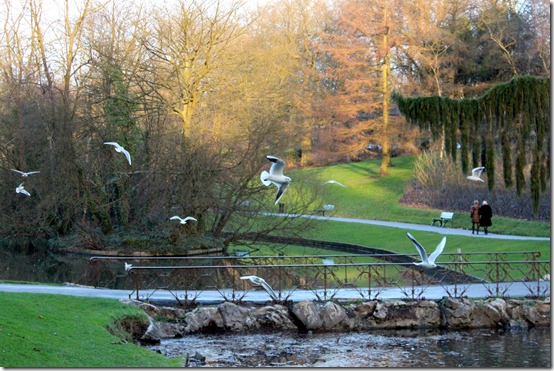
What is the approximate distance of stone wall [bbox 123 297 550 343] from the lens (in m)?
18.1

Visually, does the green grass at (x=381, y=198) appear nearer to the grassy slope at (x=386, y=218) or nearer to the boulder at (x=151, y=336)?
the grassy slope at (x=386, y=218)

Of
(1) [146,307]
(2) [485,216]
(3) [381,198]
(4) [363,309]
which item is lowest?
(4) [363,309]

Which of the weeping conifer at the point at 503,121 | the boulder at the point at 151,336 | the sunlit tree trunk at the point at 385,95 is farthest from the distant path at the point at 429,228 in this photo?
the boulder at the point at 151,336

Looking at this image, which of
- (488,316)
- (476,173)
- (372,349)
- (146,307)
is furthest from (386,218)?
(146,307)

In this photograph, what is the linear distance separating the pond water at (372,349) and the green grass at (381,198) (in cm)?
1439

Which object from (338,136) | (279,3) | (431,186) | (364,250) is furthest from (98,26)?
(279,3)

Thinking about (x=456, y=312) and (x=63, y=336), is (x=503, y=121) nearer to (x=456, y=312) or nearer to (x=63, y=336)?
(x=456, y=312)

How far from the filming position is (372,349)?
16844 mm

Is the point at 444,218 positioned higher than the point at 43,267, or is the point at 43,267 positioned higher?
the point at 444,218

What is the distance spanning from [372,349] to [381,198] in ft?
111

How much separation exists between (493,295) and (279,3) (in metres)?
52.7

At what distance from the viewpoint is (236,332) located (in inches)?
712

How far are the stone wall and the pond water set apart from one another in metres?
0.36

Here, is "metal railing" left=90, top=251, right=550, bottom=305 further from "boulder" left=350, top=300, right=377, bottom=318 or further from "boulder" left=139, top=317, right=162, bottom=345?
"boulder" left=139, top=317, right=162, bottom=345
